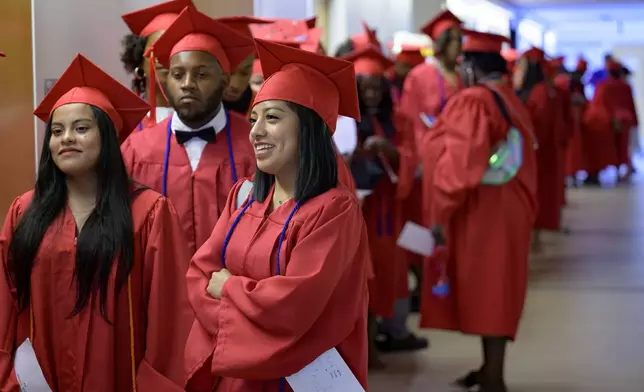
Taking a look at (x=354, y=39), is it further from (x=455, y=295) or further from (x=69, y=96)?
(x=69, y=96)

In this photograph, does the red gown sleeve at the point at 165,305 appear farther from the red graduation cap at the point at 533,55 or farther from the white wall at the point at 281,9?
the red graduation cap at the point at 533,55

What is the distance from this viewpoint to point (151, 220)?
2.67 meters

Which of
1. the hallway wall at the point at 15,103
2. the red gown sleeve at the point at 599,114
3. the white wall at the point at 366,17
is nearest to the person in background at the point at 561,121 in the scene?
the white wall at the point at 366,17

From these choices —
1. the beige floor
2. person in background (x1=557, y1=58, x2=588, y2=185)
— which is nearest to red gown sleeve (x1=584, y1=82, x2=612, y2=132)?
person in background (x1=557, y1=58, x2=588, y2=185)

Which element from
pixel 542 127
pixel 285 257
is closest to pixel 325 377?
pixel 285 257

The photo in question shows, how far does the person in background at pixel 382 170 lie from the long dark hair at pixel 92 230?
229cm

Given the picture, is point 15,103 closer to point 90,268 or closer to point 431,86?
point 90,268

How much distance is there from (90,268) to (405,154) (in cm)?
278

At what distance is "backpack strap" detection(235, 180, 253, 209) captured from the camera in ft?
8.56

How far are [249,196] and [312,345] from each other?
1.64 feet

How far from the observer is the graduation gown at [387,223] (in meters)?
5.06

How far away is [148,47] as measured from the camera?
3553 mm

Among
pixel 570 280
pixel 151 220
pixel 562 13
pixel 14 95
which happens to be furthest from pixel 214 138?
pixel 562 13

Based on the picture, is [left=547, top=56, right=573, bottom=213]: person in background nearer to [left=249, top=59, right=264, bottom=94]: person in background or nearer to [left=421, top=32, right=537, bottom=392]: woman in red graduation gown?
[left=421, top=32, right=537, bottom=392]: woman in red graduation gown
